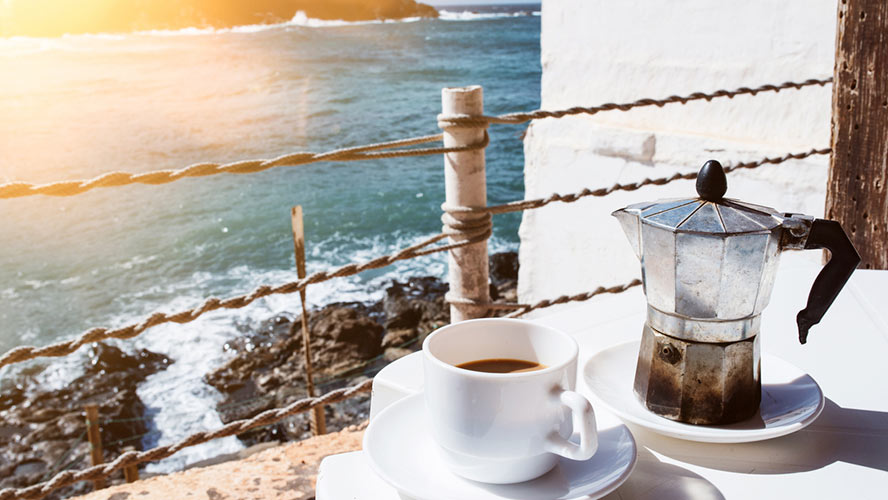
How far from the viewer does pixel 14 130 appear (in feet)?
67.1

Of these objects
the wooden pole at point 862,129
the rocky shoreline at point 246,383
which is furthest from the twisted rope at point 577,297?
the rocky shoreline at point 246,383

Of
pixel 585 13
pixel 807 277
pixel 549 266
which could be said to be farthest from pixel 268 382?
pixel 807 277

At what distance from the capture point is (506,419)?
20.4 inches

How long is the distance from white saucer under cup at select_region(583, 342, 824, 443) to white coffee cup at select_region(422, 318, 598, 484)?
124 millimetres

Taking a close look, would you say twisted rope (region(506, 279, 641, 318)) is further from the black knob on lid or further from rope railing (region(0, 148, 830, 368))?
the black knob on lid

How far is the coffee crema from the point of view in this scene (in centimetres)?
60

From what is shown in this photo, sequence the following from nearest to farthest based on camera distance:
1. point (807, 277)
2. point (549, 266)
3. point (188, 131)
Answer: point (807, 277) → point (549, 266) → point (188, 131)

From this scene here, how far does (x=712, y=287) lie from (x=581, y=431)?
21 centimetres

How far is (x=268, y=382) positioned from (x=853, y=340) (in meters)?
7.57

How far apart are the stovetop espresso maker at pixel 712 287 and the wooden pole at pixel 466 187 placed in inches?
34.4

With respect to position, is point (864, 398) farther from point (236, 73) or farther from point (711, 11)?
point (236, 73)

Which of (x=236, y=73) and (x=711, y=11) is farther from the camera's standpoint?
(x=236, y=73)

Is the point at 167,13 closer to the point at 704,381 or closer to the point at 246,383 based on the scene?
the point at 246,383

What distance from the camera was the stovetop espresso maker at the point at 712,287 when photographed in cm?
61
